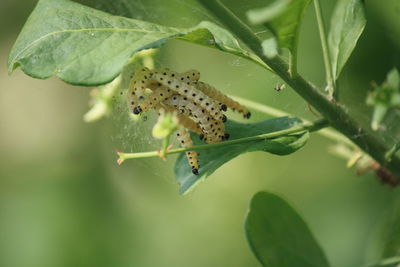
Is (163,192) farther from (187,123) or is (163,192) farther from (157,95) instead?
(157,95)

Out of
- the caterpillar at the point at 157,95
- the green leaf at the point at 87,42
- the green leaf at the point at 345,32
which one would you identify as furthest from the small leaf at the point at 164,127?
the green leaf at the point at 345,32

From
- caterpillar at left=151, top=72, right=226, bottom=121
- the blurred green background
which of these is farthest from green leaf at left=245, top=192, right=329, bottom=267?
the blurred green background

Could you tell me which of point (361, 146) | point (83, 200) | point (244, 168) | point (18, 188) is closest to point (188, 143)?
point (361, 146)

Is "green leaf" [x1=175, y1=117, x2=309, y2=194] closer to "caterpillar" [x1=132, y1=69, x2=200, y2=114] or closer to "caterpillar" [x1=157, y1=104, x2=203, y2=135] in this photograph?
"caterpillar" [x1=157, y1=104, x2=203, y2=135]

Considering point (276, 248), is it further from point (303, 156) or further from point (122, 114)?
point (303, 156)

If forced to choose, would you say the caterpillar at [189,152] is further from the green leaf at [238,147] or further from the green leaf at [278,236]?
the green leaf at [278,236]
